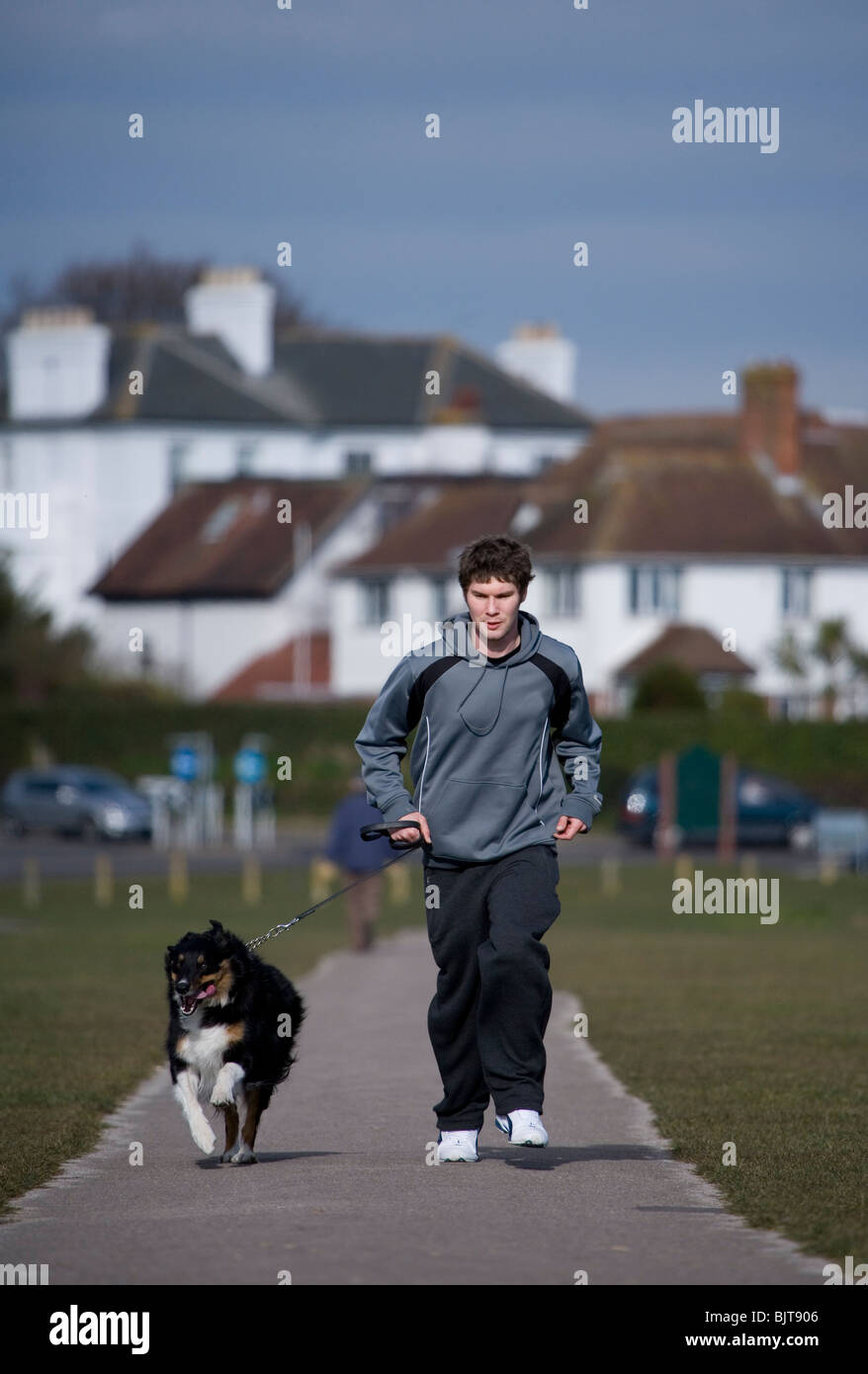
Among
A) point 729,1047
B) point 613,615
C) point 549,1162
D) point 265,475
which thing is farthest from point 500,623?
point 265,475

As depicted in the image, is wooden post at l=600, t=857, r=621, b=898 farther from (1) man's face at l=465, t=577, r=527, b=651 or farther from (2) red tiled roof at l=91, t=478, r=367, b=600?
(2) red tiled roof at l=91, t=478, r=367, b=600

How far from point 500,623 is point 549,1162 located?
2042mm

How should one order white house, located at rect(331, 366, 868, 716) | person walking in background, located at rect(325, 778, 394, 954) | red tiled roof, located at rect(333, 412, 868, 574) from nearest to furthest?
person walking in background, located at rect(325, 778, 394, 954) → white house, located at rect(331, 366, 868, 716) → red tiled roof, located at rect(333, 412, 868, 574)

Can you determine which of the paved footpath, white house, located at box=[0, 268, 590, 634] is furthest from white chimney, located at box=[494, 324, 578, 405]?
the paved footpath

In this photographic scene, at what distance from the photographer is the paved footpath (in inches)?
270

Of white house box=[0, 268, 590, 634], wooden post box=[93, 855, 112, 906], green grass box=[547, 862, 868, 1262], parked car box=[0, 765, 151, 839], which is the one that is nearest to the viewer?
green grass box=[547, 862, 868, 1262]

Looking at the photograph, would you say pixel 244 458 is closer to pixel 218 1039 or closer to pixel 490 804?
pixel 218 1039

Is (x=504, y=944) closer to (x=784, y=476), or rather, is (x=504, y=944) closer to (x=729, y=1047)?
(x=729, y=1047)

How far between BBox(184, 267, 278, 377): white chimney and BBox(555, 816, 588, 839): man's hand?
77493mm

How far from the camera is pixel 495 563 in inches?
340

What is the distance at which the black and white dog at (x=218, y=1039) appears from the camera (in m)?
9.10

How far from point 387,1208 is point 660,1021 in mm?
8726

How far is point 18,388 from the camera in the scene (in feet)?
269
